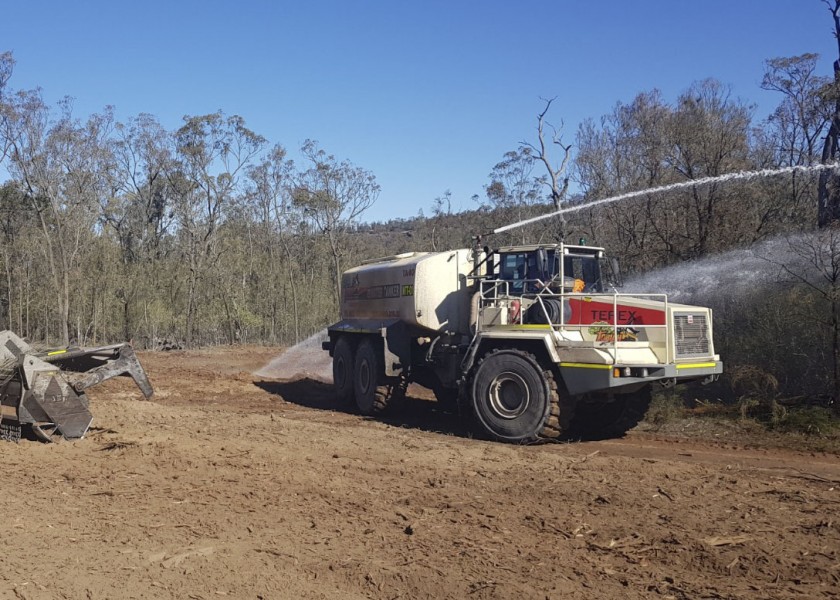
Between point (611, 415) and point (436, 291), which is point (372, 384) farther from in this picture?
point (611, 415)

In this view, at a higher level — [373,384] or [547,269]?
[547,269]

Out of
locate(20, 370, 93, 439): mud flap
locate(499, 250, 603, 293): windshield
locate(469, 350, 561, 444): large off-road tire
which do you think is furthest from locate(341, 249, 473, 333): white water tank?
locate(20, 370, 93, 439): mud flap

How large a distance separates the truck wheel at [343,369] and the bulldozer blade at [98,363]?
5269 millimetres

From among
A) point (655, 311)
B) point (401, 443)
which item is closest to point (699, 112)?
point (655, 311)

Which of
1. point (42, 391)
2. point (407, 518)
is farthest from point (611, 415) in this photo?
point (42, 391)

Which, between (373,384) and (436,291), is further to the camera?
(373,384)

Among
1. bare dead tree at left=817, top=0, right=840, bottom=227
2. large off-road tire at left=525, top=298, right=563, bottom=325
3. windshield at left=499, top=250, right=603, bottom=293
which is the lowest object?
large off-road tire at left=525, top=298, right=563, bottom=325

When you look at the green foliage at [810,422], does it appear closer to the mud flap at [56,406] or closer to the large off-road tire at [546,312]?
the large off-road tire at [546,312]

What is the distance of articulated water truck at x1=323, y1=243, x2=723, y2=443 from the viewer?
10211mm

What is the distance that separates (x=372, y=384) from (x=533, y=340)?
4.58 metres

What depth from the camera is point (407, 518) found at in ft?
22.0

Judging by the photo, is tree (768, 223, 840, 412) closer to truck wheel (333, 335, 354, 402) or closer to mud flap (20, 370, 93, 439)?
truck wheel (333, 335, 354, 402)

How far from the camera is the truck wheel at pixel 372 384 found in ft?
46.5

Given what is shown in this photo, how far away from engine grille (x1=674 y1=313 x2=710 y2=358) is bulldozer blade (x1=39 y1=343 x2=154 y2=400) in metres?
7.69
